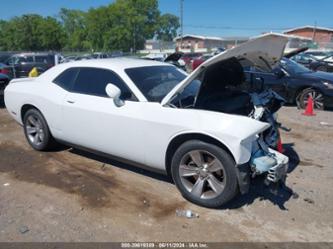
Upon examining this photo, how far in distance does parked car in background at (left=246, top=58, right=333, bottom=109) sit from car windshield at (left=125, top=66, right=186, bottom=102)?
15.9 feet

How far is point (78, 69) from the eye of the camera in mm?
4977

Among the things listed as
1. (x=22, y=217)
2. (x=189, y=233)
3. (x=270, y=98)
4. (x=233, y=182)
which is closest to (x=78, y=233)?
(x=22, y=217)

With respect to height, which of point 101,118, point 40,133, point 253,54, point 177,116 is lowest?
point 40,133

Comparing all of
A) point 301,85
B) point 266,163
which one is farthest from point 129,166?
point 301,85

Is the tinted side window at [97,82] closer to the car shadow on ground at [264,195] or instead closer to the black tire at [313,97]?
the car shadow on ground at [264,195]

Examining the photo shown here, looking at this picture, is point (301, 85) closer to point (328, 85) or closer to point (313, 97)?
point (313, 97)

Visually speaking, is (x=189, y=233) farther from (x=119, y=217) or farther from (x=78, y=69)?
(x=78, y=69)

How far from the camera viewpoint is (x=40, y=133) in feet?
18.1

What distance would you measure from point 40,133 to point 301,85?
286 inches

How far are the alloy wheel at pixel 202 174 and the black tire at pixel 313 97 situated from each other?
671cm

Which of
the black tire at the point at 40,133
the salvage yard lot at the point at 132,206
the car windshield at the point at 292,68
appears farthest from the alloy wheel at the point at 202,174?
the car windshield at the point at 292,68

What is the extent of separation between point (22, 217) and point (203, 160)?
213 centimetres

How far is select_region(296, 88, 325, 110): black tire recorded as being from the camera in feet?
29.9

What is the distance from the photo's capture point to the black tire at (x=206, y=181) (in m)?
3.44
